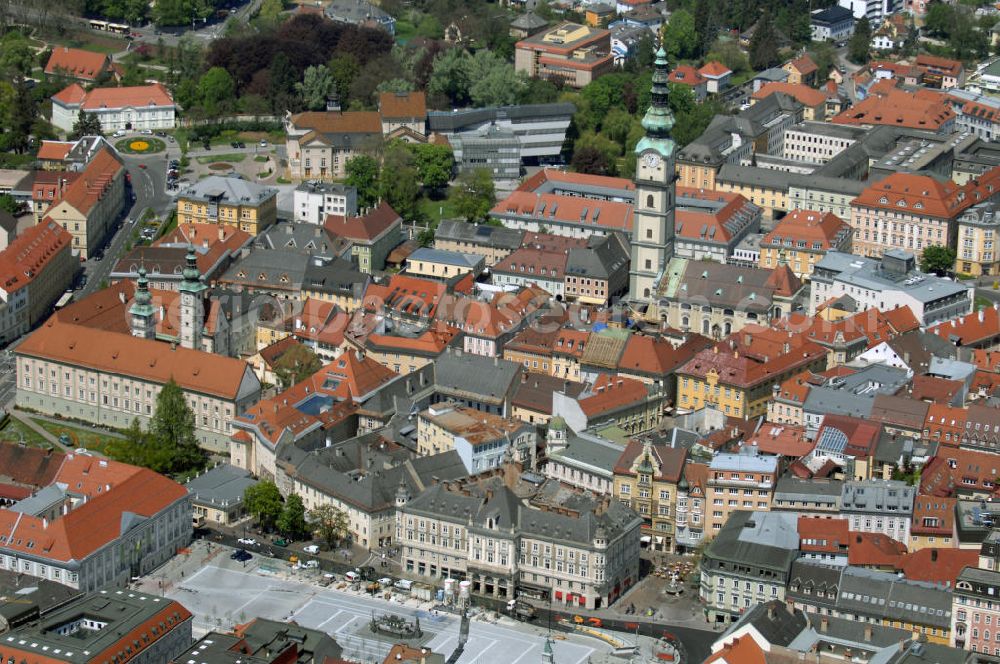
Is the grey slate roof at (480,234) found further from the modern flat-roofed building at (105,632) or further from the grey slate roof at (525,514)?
the modern flat-roofed building at (105,632)

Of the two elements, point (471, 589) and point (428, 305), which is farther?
point (428, 305)

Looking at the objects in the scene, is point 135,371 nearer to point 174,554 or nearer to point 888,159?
point 174,554

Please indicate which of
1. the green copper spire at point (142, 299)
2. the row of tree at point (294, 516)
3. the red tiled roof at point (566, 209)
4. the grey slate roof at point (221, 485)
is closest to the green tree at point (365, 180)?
the red tiled roof at point (566, 209)

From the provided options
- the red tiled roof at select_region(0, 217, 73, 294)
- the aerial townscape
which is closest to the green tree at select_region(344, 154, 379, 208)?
the aerial townscape

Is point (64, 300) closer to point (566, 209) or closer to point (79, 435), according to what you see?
point (79, 435)

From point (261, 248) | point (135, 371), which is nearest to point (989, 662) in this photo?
point (135, 371)

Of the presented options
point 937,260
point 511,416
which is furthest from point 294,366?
point 937,260

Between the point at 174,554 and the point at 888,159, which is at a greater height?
the point at 888,159
